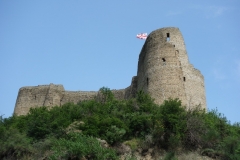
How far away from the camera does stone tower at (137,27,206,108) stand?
87.9ft

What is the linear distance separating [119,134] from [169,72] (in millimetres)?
7727

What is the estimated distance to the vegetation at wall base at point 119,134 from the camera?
19.6m

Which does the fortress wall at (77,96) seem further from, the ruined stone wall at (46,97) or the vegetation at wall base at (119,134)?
the vegetation at wall base at (119,134)

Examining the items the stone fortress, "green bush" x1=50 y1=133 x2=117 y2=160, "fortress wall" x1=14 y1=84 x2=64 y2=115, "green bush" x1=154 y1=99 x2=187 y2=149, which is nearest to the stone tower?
the stone fortress

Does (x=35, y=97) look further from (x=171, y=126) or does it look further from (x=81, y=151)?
(x=81, y=151)

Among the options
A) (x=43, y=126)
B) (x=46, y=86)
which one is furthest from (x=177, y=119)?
(x=46, y=86)

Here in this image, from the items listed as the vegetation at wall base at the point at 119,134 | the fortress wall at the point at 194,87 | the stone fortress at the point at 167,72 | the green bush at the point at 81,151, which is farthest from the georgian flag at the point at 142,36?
the green bush at the point at 81,151

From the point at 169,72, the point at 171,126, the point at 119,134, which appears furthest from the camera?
the point at 169,72

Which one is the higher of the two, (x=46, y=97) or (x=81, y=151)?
(x=46, y=97)

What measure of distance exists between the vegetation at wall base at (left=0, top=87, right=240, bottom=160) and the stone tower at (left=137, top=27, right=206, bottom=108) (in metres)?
2.32

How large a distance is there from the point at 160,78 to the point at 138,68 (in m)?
4.02

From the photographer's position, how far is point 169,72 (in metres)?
27.5

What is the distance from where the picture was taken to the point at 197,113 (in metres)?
23.8

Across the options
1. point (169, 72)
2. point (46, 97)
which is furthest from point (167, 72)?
point (46, 97)
